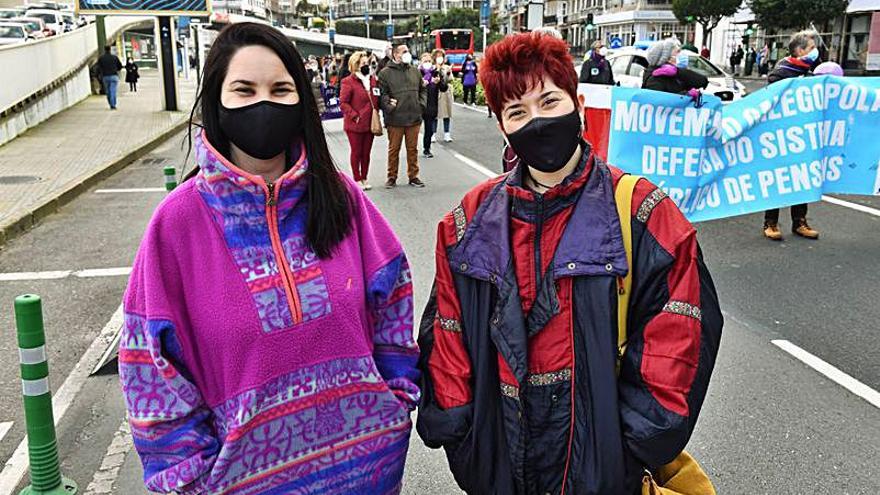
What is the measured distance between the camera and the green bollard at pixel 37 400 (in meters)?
3.10

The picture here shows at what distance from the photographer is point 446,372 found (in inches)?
82.0

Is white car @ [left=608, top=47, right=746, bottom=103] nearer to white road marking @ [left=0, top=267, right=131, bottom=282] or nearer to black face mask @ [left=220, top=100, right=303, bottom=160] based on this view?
white road marking @ [left=0, top=267, right=131, bottom=282]

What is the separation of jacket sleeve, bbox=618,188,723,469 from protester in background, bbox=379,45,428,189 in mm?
9348

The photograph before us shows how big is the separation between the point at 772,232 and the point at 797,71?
1.55 m

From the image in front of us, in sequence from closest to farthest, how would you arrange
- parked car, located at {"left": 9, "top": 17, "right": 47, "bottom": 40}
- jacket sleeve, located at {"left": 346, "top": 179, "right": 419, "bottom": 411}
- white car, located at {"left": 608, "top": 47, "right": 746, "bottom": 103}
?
jacket sleeve, located at {"left": 346, "top": 179, "right": 419, "bottom": 411}
white car, located at {"left": 608, "top": 47, "right": 746, "bottom": 103}
parked car, located at {"left": 9, "top": 17, "right": 47, "bottom": 40}

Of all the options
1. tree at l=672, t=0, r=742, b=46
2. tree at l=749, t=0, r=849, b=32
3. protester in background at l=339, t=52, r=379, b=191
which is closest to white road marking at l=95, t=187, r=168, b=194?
protester in background at l=339, t=52, r=379, b=191

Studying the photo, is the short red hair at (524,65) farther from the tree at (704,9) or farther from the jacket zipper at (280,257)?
the tree at (704,9)

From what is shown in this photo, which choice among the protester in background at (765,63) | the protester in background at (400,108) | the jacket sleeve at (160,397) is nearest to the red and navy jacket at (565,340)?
the jacket sleeve at (160,397)

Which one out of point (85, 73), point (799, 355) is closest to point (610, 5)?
point (85, 73)

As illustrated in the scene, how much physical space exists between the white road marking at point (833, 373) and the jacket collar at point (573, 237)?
3.16 m

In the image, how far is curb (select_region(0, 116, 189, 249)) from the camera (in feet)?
29.0

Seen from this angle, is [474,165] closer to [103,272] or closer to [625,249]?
[103,272]

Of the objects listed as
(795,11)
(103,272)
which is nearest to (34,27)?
(103,272)

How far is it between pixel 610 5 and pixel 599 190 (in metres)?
86.9
